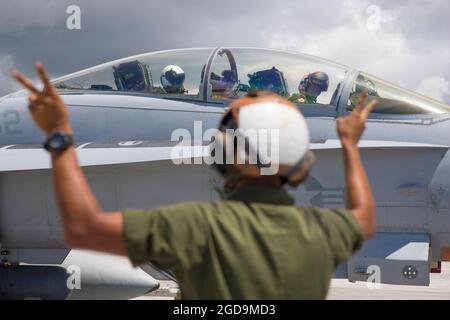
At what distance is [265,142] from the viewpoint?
1.89m

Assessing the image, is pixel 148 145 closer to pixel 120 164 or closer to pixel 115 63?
pixel 120 164

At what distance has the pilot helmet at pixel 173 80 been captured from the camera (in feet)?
23.1

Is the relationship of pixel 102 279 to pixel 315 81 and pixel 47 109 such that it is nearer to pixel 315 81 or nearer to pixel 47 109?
pixel 315 81

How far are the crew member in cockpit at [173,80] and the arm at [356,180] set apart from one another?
15.9 feet

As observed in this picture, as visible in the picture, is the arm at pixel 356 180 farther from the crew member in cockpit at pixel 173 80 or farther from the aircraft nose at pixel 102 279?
the aircraft nose at pixel 102 279

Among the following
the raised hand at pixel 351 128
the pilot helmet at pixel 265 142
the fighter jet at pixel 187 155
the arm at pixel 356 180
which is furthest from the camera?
the fighter jet at pixel 187 155

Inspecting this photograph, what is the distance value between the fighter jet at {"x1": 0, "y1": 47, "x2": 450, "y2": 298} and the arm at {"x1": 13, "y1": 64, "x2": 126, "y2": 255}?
433 cm

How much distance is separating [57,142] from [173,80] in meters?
5.40

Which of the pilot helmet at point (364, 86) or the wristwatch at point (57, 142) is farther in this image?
the pilot helmet at point (364, 86)

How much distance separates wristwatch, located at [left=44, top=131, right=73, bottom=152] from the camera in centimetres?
172

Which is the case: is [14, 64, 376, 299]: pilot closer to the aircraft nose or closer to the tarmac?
the aircraft nose

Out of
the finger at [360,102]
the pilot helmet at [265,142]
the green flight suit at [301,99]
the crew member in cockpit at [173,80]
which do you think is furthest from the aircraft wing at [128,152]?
the pilot helmet at [265,142]

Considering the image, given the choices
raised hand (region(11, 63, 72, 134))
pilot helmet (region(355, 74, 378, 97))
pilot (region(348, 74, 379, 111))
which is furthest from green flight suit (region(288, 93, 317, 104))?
raised hand (region(11, 63, 72, 134))
